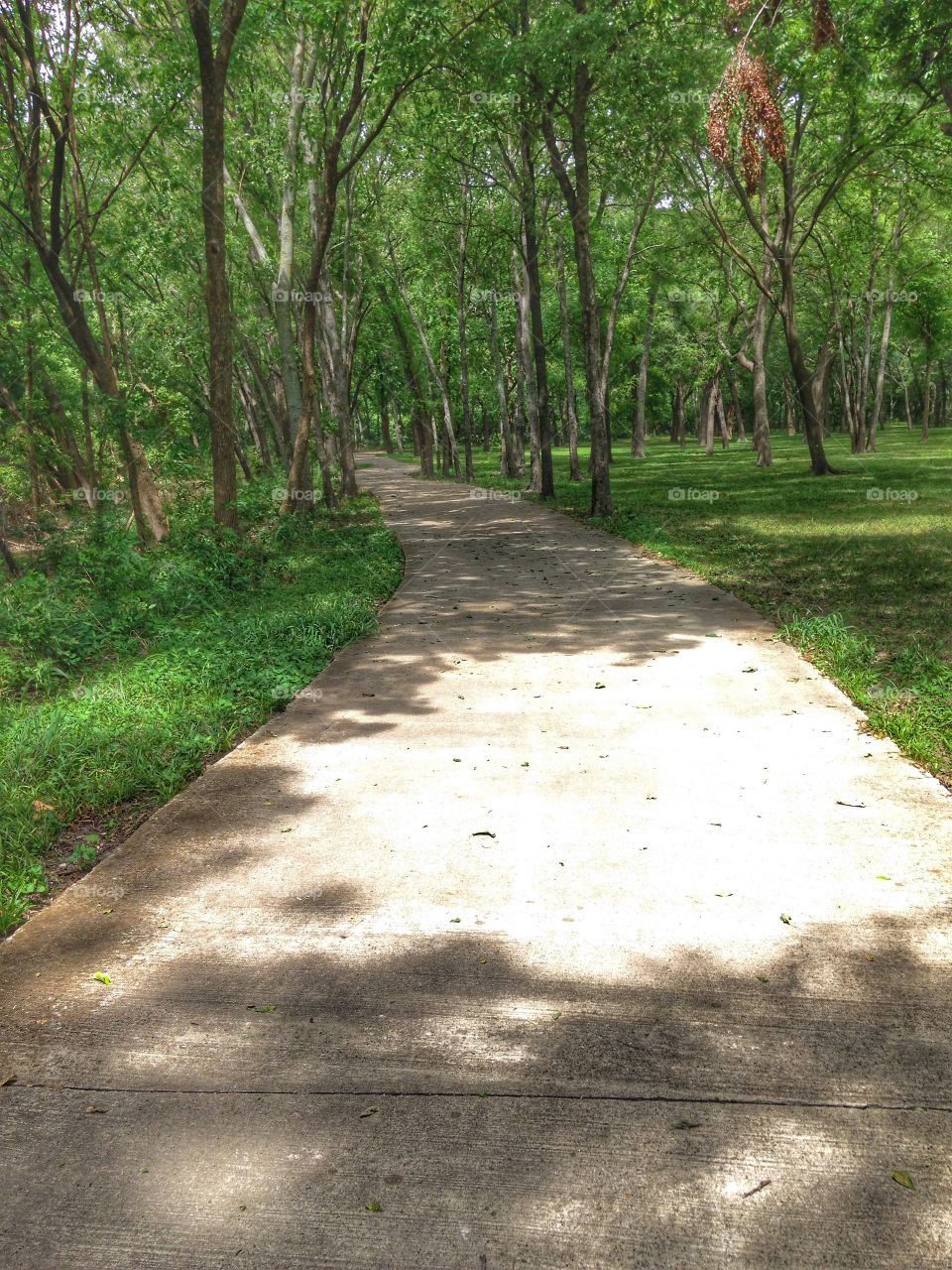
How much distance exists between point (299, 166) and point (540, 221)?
8383 mm

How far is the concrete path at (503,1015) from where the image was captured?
2146 mm

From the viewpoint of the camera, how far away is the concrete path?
2.15m

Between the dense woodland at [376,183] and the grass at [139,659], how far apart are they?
2.21 metres

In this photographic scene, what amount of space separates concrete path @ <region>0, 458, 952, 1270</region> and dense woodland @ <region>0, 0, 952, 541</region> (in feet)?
29.3

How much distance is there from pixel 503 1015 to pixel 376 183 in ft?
79.7

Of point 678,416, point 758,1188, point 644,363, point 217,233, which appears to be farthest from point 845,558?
point 678,416

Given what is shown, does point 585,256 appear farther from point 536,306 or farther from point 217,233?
point 217,233

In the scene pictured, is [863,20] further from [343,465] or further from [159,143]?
[343,465]

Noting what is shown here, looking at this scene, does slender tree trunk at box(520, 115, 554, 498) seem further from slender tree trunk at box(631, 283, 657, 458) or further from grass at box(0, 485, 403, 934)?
slender tree trunk at box(631, 283, 657, 458)

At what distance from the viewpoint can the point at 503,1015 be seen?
9.46ft

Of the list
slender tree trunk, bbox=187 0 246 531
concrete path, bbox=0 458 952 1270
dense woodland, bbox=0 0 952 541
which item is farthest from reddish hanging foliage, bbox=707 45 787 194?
concrete path, bbox=0 458 952 1270

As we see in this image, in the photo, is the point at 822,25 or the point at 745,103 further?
the point at 745,103

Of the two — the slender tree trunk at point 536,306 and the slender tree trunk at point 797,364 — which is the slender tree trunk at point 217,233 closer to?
the slender tree trunk at point 536,306

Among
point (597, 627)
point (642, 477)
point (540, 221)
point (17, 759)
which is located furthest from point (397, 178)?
point (17, 759)
